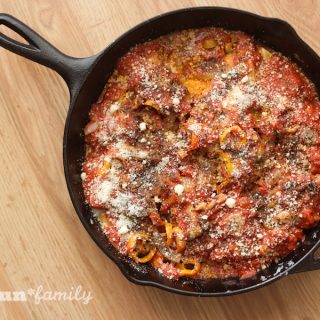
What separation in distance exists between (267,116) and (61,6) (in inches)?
42.9

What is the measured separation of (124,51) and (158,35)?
170mm

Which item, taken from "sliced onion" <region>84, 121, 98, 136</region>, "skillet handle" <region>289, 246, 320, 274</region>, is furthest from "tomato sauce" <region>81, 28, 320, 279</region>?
"skillet handle" <region>289, 246, 320, 274</region>

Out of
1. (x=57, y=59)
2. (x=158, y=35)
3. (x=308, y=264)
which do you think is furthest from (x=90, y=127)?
(x=308, y=264)

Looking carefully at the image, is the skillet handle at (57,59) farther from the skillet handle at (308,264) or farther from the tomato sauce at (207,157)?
the skillet handle at (308,264)

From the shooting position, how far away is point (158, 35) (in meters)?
2.22

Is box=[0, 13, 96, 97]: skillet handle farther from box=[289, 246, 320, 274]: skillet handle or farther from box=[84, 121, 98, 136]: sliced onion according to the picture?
box=[289, 246, 320, 274]: skillet handle

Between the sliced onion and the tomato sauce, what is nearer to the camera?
the tomato sauce

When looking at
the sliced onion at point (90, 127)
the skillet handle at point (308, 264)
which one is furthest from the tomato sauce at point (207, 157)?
the skillet handle at point (308, 264)

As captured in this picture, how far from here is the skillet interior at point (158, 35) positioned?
2078mm

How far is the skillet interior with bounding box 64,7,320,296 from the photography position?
6.82 feet

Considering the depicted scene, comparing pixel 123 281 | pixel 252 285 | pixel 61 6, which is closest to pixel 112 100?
pixel 61 6

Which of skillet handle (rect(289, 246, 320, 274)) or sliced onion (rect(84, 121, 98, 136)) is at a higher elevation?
skillet handle (rect(289, 246, 320, 274))

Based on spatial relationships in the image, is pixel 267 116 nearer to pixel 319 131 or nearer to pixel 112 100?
pixel 319 131

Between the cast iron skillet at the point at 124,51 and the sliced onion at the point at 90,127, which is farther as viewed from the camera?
the sliced onion at the point at 90,127
